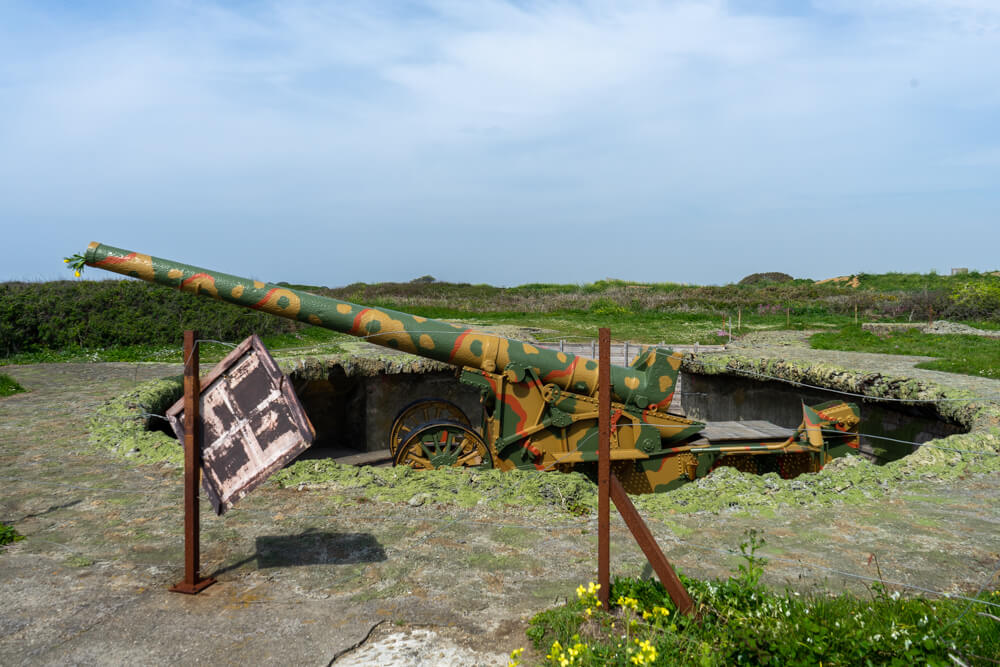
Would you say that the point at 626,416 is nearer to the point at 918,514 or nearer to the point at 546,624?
the point at 918,514

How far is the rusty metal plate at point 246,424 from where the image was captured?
10.1 ft

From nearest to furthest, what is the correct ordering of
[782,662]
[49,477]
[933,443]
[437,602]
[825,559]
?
1. [782,662]
2. [437,602]
3. [825,559]
4. [49,477]
5. [933,443]

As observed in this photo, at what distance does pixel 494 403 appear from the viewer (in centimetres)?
660

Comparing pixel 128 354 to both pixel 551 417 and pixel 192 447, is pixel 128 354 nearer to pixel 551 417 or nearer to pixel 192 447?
pixel 551 417

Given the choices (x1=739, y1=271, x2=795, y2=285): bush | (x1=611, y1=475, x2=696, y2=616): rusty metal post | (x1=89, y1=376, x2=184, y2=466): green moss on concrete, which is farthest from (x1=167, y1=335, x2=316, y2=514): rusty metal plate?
(x1=739, y1=271, x2=795, y2=285): bush

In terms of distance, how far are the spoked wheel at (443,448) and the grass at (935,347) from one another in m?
6.94

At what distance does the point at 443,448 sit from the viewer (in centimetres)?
657

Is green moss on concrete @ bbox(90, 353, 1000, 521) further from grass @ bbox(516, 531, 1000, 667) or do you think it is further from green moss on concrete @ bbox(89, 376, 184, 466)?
grass @ bbox(516, 531, 1000, 667)

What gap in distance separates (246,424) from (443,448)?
351 cm

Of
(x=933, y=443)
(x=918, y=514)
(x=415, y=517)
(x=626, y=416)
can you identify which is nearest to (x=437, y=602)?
(x=415, y=517)

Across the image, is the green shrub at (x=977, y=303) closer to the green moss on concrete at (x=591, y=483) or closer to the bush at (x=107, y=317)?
the green moss on concrete at (x=591, y=483)

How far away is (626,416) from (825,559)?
3.33 m

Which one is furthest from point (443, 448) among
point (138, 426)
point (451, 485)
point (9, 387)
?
point (9, 387)

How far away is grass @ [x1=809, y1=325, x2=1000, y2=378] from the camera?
363 inches
